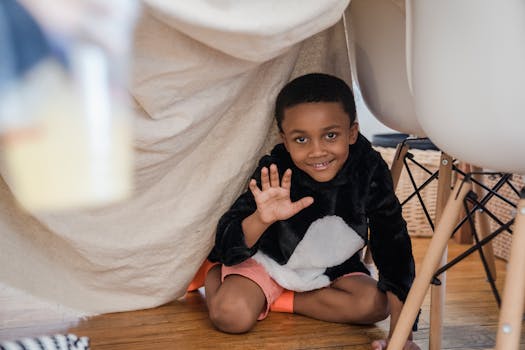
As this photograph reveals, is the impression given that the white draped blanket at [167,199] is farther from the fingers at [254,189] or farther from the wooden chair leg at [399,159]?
the wooden chair leg at [399,159]

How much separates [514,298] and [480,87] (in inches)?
10.1

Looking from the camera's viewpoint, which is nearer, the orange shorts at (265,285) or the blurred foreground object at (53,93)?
the blurred foreground object at (53,93)

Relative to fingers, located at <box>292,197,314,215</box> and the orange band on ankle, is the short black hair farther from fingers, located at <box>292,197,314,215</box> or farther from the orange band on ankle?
the orange band on ankle

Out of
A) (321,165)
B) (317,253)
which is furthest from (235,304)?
(321,165)

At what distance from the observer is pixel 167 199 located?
1357 millimetres

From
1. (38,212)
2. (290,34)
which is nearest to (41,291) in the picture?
(38,212)

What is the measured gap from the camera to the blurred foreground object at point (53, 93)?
111 centimetres

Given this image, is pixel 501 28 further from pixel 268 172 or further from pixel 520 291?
pixel 268 172

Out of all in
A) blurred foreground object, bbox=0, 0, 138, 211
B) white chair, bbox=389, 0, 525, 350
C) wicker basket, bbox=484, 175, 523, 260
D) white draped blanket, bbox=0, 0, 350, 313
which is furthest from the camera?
wicker basket, bbox=484, 175, 523, 260

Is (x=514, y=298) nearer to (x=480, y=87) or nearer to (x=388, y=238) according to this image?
(x=480, y=87)

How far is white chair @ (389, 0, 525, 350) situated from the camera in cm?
79

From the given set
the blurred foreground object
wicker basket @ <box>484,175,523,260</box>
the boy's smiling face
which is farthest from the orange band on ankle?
wicker basket @ <box>484,175,523,260</box>

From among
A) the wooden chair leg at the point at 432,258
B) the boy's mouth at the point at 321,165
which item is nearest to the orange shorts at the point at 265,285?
the boy's mouth at the point at 321,165

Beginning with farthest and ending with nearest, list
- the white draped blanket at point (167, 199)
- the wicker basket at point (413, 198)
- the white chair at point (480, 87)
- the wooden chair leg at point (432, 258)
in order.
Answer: the wicker basket at point (413, 198) → the white draped blanket at point (167, 199) → the wooden chair leg at point (432, 258) → the white chair at point (480, 87)
